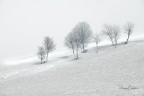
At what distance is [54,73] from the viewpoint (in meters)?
46.6

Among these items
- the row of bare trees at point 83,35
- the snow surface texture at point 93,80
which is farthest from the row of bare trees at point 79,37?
the snow surface texture at point 93,80

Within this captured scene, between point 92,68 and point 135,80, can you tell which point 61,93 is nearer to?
point 135,80

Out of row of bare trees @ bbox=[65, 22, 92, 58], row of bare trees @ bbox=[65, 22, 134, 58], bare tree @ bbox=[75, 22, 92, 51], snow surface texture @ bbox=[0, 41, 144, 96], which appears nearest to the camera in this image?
snow surface texture @ bbox=[0, 41, 144, 96]

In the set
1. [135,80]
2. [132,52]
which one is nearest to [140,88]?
[135,80]

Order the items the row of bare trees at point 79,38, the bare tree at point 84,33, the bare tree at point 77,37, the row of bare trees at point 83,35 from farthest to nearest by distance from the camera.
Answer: the bare tree at point 84,33
the row of bare trees at point 83,35
the row of bare trees at point 79,38
the bare tree at point 77,37

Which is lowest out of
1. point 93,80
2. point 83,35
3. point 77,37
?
point 93,80

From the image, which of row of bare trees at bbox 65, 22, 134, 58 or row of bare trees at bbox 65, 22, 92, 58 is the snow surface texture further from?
row of bare trees at bbox 65, 22, 134, 58

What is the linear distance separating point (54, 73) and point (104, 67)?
10.8 metres

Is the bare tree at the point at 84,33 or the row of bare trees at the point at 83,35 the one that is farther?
the bare tree at the point at 84,33

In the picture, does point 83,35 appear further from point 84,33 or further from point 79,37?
point 79,37

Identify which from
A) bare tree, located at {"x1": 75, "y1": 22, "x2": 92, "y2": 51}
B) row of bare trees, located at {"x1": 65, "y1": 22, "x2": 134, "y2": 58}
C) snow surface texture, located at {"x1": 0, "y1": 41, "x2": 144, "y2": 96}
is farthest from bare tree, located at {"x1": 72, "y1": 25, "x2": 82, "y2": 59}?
snow surface texture, located at {"x1": 0, "y1": 41, "x2": 144, "y2": 96}

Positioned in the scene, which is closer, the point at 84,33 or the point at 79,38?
the point at 79,38

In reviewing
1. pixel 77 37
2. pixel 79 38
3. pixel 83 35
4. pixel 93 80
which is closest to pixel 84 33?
pixel 83 35

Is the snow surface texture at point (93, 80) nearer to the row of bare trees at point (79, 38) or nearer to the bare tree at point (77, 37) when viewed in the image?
the bare tree at point (77, 37)
